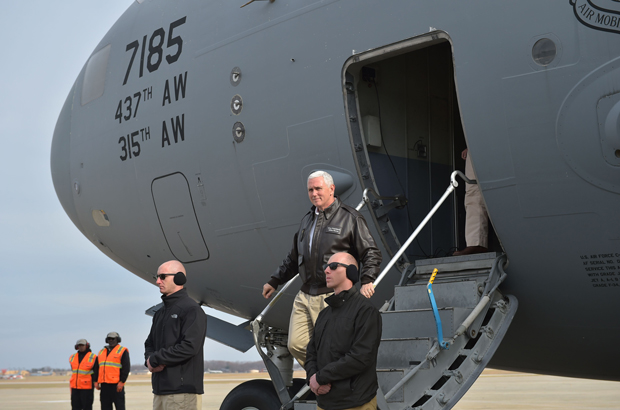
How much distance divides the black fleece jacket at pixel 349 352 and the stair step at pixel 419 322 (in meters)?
1.05

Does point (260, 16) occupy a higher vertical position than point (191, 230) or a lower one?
higher

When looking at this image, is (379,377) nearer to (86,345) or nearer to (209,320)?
(209,320)

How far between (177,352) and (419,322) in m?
1.72

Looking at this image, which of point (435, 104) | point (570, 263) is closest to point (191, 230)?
point (435, 104)

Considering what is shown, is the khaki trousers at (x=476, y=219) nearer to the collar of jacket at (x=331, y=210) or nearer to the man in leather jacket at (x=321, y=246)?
the man in leather jacket at (x=321, y=246)

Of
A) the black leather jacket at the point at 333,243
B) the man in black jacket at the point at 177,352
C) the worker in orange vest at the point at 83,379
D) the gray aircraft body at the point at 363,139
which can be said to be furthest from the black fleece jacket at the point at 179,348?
the worker in orange vest at the point at 83,379

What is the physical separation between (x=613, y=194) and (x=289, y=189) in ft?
9.23

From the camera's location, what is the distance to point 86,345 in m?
12.8

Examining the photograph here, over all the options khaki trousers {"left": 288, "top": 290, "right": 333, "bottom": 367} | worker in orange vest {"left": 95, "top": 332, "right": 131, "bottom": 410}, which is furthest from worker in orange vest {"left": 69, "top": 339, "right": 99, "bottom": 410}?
khaki trousers {"left": 288, "top": 290, "right": 333, "bottom": 367}

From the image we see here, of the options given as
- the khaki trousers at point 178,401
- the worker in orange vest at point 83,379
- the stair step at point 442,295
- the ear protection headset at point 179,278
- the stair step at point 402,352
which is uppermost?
the ear protection headset at point 179,278

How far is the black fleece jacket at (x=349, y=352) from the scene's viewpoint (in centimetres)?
380

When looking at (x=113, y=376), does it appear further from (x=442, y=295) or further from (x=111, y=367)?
(x=442, y=295)

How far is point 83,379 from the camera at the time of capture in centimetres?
1237

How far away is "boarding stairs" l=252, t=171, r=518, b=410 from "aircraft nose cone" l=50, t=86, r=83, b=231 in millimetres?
5285
